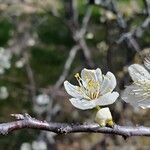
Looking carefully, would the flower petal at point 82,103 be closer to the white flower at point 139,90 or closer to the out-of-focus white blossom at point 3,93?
the white flower at point 139,90

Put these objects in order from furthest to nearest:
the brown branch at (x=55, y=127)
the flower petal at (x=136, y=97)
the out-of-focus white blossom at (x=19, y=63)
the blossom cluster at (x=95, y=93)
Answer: the out-of-focus white blossom at (x=19, y=63), the flower petal at (x=136, y=97), the blossom cluster at (x=95, y=93), the brown branch at (x=55, y=127)

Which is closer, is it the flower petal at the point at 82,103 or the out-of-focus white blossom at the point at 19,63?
the flower petal at the point at 82,103

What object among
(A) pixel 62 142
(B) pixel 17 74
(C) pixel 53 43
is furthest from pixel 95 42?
(A) pixel 62 142

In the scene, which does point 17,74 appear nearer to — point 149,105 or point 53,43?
point 53,43

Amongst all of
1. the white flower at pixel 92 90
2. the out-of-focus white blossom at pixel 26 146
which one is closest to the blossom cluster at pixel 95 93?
the white flower at pixel 92 90

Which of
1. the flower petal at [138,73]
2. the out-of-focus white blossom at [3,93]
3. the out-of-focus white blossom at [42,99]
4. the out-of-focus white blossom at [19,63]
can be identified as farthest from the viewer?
the out-of-focus white blossom at [19,63]

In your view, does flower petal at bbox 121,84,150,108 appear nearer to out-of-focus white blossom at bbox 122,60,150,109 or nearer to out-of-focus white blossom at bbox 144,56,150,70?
out-of-focus white blossom at bbox 122,60,150,109

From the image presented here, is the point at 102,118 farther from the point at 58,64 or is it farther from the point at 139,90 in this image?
the point at 58,64
